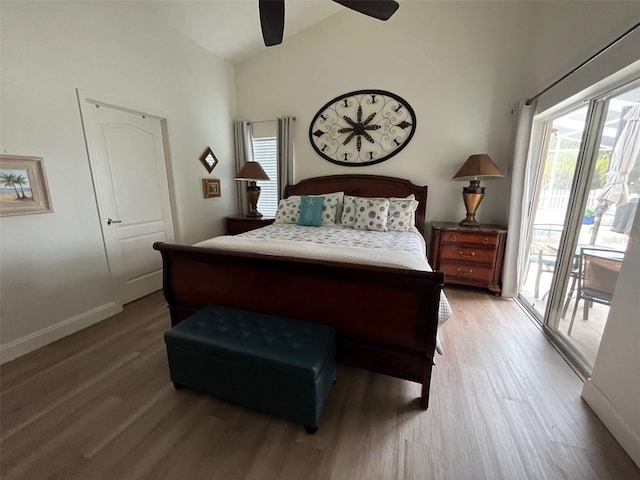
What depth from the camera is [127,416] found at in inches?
58.1

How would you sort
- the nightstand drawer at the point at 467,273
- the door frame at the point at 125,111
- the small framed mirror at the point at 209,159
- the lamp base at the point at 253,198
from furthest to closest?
the lamp base at the point at 253,198
the small framed mirror at the point at 209,159
the nightstand drawer at the point at 467,273
the door frame at the point at 125,111

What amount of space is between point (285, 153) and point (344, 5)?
243 cm

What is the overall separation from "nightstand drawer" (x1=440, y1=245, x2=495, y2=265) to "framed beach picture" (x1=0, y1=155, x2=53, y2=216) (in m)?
3.71

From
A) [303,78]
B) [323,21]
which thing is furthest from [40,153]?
[323,21]

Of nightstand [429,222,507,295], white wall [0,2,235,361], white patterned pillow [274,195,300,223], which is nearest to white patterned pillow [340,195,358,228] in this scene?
white patterned pillow [274,195,300,223]

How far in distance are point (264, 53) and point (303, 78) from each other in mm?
711

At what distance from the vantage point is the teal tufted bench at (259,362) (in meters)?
1.30

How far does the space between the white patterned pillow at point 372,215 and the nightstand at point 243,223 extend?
1.37m

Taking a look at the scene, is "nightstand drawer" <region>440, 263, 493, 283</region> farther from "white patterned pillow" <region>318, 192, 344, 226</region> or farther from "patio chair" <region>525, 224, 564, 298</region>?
"white patterned pillow" <region>318, 192, 344, 226</region>

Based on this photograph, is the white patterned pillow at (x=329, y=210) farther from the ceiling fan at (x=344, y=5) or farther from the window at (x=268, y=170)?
the ceiling fan at (x=344, y=5)

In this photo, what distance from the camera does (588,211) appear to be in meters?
1.96

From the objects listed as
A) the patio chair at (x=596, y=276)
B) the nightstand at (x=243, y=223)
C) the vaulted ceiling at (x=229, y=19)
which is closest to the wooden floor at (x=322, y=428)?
the patio chair at (x=596, y=276)

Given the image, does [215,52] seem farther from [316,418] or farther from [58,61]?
[316,418]

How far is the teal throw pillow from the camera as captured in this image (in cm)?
313
